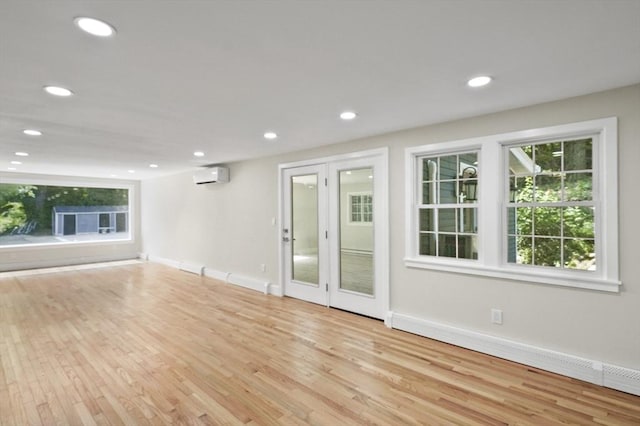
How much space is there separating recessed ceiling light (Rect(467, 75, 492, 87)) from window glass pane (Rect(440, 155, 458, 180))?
3.75ft

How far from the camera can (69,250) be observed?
8.41 metres

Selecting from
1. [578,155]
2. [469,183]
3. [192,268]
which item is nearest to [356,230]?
[469,183]

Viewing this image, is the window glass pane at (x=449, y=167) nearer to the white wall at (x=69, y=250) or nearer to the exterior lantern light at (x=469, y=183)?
the exterior lantern light at (x=469, y=183)

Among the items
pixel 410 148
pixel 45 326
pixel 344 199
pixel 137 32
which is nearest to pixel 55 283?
pixel 45 326

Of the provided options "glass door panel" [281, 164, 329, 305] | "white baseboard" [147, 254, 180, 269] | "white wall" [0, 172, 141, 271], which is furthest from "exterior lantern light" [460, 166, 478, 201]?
"white wall" [0, 172, 141, 271]

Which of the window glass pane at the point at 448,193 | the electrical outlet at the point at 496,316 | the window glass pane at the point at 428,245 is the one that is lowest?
the electrical outlet at the point at 496,316

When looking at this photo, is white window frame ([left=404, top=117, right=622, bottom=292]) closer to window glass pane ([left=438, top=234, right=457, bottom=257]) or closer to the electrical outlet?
window glass pane ([left=438, top=234, right=457, bottom=257])

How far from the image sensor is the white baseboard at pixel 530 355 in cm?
246

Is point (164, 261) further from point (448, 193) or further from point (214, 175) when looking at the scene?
point (448, 193)

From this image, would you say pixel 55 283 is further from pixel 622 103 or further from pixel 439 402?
pixel 622 103

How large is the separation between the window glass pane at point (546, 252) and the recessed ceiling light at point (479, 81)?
161 centimetres

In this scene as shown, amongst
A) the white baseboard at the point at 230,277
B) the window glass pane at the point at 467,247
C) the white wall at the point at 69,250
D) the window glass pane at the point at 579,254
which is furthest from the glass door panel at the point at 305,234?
the white wall at the point at 69,250

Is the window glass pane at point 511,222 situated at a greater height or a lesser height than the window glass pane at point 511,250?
greater

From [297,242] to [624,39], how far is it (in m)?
4.16
